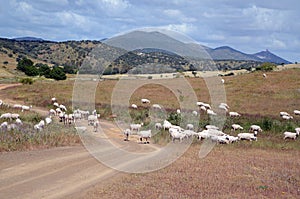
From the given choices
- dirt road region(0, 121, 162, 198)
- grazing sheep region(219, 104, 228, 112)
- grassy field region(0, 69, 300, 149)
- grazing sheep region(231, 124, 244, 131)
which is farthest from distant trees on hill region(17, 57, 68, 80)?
dirt road region(0, 121, 162, 198)

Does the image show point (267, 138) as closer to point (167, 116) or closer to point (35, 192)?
point (167, 116)

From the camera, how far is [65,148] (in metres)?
18.2

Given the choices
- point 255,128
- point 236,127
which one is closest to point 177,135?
point 236,127

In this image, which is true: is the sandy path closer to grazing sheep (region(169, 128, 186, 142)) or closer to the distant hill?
grazing sheep (region(169, 128, 186, 142))

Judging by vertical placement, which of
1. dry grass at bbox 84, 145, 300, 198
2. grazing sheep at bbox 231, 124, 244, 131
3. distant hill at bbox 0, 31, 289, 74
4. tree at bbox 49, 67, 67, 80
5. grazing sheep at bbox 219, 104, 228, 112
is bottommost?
grazing sheep at bbox 231, 124, 244, 131

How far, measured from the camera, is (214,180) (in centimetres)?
1295

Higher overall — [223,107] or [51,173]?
[223,107]

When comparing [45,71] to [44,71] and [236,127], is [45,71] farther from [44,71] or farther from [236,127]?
[236,127]

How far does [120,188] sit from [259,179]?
4519 millimetres

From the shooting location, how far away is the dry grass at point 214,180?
11.3 m

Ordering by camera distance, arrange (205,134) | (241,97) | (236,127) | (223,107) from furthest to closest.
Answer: (241,97) < (223,107) < (236,127) < (205,134)

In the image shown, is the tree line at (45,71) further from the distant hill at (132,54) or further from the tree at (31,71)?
the distant hill at (132,54)

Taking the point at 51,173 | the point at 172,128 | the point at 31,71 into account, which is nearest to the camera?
the point at 51,173

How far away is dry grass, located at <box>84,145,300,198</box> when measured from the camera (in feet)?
37.2
